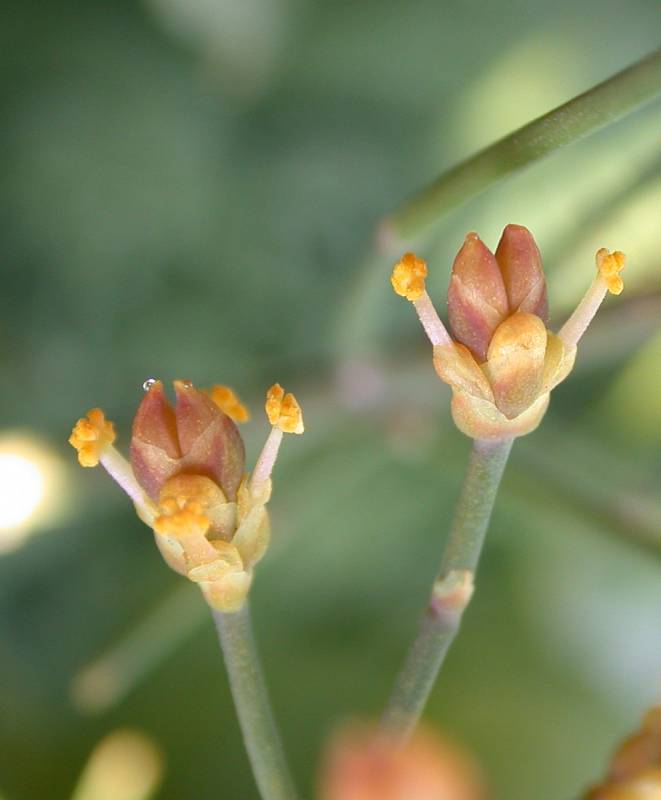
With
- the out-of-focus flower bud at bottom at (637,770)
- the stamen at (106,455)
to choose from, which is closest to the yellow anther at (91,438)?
the stamen at (106,455)

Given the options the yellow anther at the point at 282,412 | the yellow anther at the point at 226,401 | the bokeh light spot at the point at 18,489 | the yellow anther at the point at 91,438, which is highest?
the bokeh light spot at the point at 18,489

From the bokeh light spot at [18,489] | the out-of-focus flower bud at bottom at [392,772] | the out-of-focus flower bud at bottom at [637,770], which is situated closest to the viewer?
the out-of-focus flower bud at bottom at [392,772]

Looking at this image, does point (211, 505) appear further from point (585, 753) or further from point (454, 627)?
point (585, 753)

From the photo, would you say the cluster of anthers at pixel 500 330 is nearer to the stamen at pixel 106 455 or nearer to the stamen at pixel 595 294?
the stamen at pixel 595 294

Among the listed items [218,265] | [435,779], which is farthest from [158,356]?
[435,779]

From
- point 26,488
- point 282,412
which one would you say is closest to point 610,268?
point 282,412

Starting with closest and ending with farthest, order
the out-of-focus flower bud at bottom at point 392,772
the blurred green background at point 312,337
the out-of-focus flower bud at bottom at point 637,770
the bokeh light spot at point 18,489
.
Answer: the out-of-focus flower bud at bottom at point 392,772, the out-of-focus flower bud at bottom at point 637,770, the bokeh light spot at point 18,489, the blurred green background at point 312,337

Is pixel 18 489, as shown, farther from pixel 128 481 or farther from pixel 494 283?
pixel 494 283
